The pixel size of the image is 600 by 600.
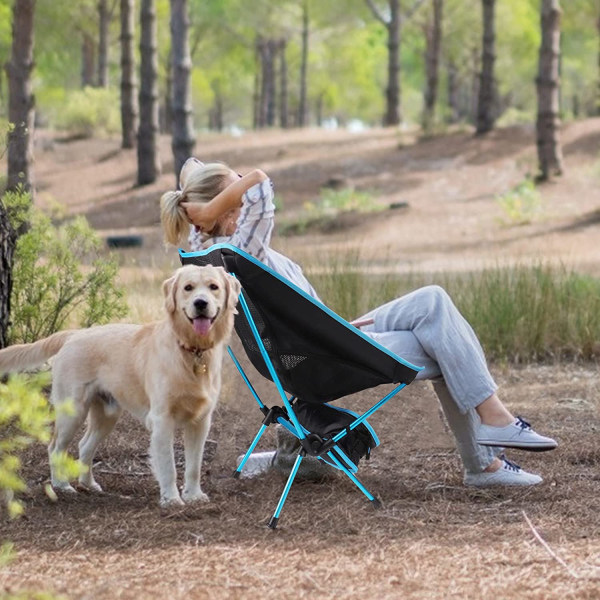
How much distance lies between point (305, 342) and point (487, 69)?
67.6 ft

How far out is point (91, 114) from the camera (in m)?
27.6

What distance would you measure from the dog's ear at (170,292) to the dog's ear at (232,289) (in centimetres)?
19

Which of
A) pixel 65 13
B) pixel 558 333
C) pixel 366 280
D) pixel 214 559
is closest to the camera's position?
pixel 214 559

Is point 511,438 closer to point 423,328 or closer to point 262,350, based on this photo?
point 423,328

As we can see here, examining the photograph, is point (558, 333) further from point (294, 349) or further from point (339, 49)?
point (339, 49)

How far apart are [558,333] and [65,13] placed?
24.1 metres

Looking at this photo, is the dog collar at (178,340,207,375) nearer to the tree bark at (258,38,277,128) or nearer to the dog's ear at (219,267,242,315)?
the dog's ear at (219,267,242,315)

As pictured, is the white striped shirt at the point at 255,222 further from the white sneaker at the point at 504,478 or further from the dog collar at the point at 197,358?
the white sneaker at the point at 504,478

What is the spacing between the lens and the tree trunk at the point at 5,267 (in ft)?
Result: 18.3

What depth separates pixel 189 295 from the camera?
416 cm

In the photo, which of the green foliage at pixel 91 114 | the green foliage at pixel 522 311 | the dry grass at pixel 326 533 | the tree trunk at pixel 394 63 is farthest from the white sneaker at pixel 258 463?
the tree trunk at pixel 394 63

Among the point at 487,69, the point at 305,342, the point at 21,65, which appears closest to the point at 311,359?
the point at 305,342

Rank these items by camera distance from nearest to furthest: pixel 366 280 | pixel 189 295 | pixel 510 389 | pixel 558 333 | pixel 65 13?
pixel 189 295 < pixel 510 389 < pixel 558 333 < pixel 366 280 < pixel 65 13

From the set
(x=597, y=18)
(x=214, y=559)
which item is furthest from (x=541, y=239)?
(x=597, y=18)
